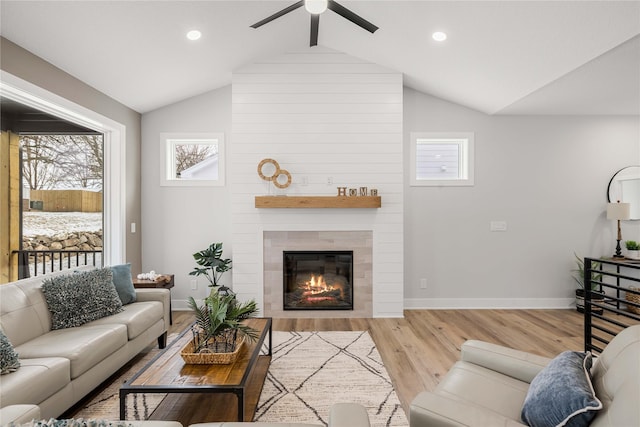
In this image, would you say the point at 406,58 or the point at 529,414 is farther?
the point at 406,58

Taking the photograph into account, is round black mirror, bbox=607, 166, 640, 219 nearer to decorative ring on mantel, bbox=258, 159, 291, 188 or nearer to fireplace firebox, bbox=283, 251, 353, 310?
fireplace firebox, bbox=283, 251, 353, 310

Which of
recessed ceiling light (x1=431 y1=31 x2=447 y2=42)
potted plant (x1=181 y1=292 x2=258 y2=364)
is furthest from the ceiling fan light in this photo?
potted plant (x1=181 y1=292 x2=258 y2=364)

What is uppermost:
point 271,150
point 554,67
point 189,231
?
point 554,67

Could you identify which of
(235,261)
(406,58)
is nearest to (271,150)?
(235,261)

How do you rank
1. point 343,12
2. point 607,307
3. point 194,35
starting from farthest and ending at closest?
point 194,35 < point 607,307 < point 343,12

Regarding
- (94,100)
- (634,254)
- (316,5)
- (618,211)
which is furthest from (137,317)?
(634,254)

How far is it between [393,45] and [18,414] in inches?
161

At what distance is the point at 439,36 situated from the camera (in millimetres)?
3445

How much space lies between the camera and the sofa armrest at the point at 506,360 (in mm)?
1893

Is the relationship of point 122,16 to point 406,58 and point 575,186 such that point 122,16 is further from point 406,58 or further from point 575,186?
point 575,186

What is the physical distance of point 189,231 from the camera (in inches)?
193

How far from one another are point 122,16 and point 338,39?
7.30 ft

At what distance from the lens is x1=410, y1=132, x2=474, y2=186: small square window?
16.1 feet

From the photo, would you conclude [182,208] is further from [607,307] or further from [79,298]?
[607,307]
